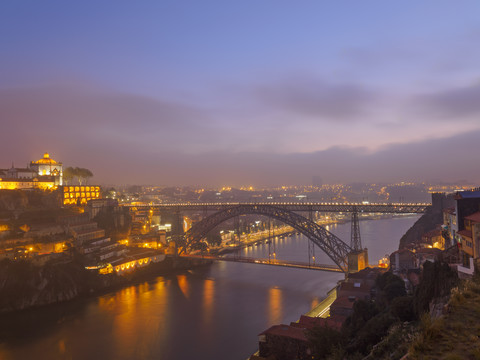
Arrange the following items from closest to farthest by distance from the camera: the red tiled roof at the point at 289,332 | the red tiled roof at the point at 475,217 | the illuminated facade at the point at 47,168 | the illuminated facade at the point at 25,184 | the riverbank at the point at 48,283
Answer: the red tiled roof at the point at 475,217 < the red tiled roof at the point at 289,332 < the riverbank at the point at 48,283 < the illuminated facade at the point at 25,184 < the illuminated facade at the point at 47,168

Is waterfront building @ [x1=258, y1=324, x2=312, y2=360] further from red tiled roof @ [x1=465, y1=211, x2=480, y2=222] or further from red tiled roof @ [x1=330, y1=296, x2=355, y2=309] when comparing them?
red tiled roof @ [x1=465, y1=211, x2=480, y2=222]

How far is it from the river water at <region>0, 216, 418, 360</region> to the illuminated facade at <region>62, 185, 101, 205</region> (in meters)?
10.5

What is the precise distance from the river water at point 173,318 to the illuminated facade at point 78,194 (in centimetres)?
1046

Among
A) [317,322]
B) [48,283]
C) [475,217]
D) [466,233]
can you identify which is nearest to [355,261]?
[317,322]

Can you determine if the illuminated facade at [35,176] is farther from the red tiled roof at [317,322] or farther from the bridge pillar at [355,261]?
the red tiled roof at [317,322]

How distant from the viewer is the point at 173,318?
487 inches

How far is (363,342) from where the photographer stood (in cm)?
564

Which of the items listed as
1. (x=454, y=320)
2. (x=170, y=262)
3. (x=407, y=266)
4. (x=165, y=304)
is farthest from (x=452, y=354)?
(x=170, y=262)

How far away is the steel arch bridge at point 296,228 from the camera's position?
15.4m

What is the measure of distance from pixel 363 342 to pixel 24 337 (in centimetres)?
1026

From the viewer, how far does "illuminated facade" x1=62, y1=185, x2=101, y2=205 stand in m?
24.7

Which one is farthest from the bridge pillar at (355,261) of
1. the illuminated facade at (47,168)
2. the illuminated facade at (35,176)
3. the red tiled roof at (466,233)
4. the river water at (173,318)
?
the illuminated facade at (47,168)

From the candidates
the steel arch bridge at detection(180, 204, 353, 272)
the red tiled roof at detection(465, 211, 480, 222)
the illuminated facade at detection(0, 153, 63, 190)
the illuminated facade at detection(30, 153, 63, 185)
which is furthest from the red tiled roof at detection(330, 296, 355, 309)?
the illuminated facade at detection(30, 153, 63, 185)

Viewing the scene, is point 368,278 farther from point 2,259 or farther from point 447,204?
point 2,259
